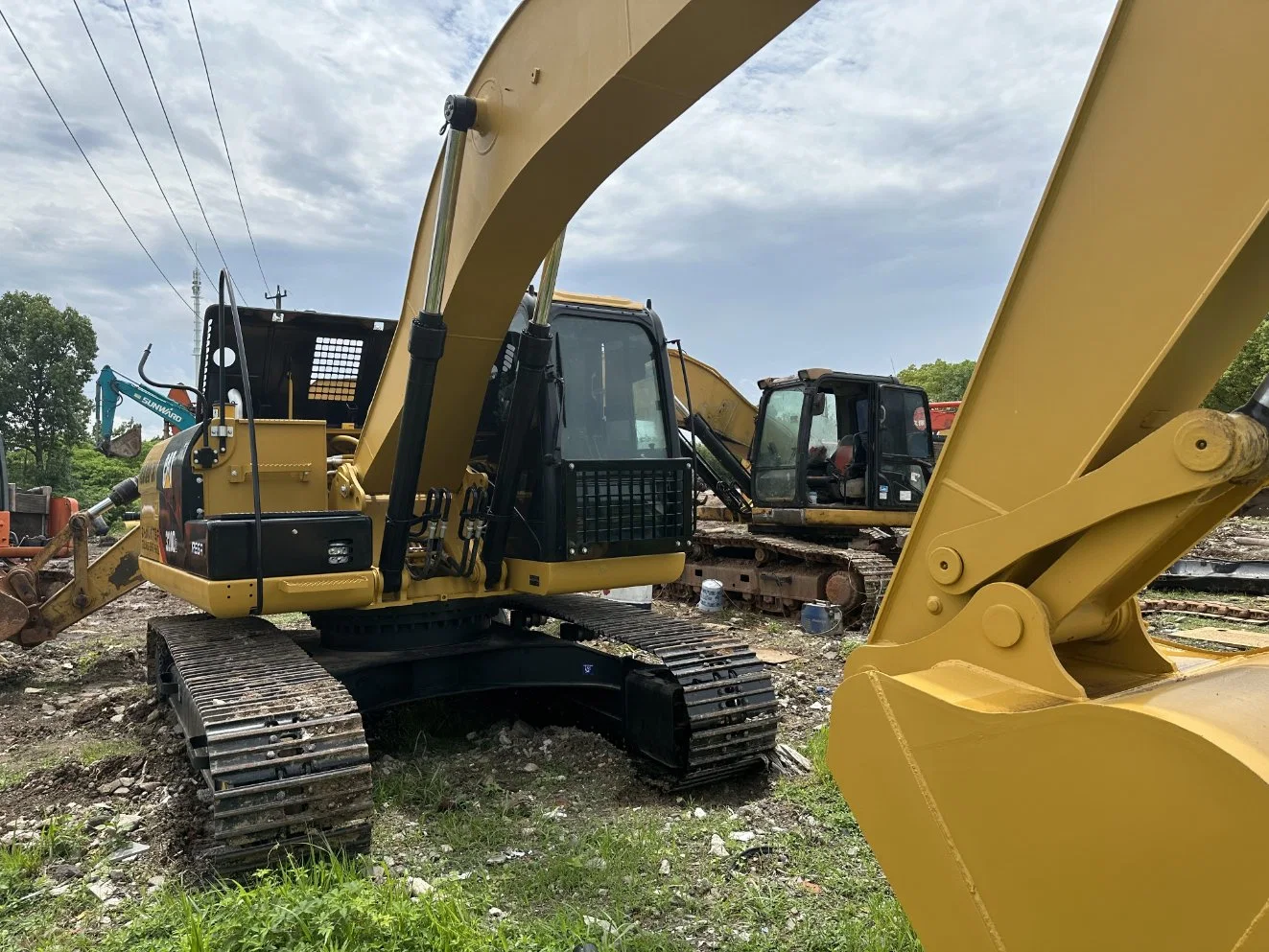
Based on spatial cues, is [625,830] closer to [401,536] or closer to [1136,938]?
[401,536]

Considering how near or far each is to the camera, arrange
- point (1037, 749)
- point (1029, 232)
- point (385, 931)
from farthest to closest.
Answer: point (385, 931) < point (1029, 232) < point (1037, 749)

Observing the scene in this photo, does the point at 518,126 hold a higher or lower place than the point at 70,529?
higher

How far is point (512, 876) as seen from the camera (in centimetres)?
348

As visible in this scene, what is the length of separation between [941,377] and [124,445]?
50341 millimetres

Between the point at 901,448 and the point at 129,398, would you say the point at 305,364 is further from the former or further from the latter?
the point at 129,398

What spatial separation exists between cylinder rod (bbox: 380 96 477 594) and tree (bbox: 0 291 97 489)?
32.0 m

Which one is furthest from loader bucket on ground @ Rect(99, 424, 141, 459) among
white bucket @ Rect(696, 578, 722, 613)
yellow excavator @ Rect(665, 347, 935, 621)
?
white bucket @ Rect(696, 578, 722, 613)

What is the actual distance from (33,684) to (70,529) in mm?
1180

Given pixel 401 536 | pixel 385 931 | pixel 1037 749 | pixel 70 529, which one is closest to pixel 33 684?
pixel 70 529

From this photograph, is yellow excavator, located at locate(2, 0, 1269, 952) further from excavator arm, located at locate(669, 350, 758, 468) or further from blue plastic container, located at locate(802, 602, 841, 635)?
excavator arm, located at locate(669, 350, 758, 468)

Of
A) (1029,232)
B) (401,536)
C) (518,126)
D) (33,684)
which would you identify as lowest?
(33,684)

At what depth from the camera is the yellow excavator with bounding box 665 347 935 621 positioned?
10.1m

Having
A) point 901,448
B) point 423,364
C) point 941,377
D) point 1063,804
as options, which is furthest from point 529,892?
point 941,377

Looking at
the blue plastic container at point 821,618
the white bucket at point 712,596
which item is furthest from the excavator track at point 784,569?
the white bucket at point 712,596
